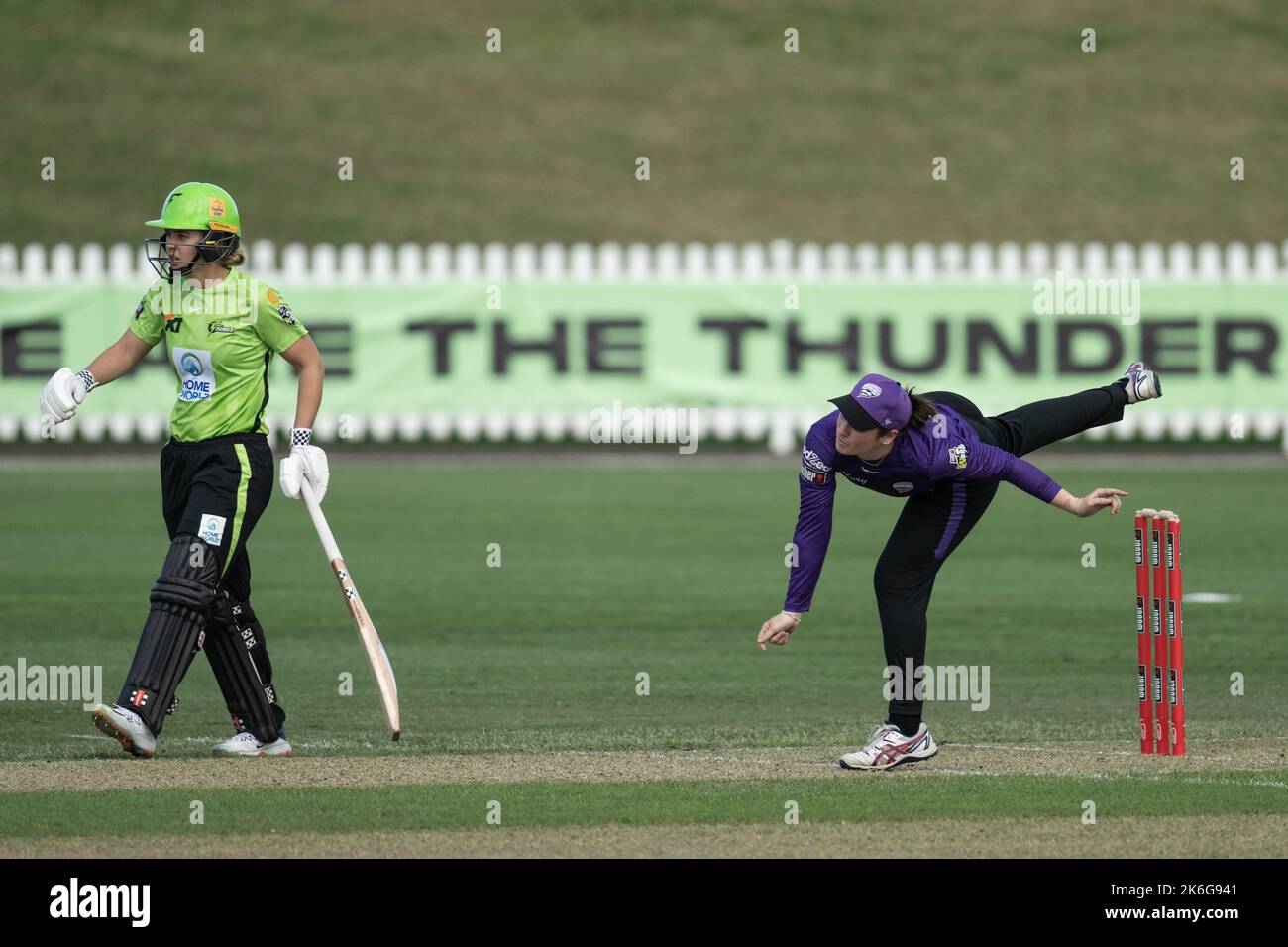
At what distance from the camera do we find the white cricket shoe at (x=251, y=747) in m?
9.20

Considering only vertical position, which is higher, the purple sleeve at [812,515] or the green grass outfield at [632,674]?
the purple sleeve at [812,515]

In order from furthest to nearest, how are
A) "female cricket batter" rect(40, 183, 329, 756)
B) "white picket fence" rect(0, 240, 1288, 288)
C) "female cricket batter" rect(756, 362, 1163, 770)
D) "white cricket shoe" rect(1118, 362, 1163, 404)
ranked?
"white picket fence" rect(0, 240, 1288, 288) → "white cricket shoe" rect(1118, 362, 1163, 404) → "female cricket batter" rect(40, 183, 329, 756) → "female cricket batter" rect(756, 362, 1163, 770)

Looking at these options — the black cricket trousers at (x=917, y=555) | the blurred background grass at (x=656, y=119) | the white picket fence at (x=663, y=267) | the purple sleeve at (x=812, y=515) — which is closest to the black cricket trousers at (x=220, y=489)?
the purple sleeve at (x=812, y=515)

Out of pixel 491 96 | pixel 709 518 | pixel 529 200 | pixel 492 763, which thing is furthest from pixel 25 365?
pixel 492 763

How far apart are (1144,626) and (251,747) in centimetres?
383

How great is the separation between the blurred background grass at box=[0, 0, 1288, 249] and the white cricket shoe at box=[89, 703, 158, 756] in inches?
1033

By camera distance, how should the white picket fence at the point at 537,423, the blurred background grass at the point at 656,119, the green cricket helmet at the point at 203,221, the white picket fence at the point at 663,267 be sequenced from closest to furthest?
the green cricket helmet at the point at 203,221
the white picket fence at the point at 663,267
the white picket fence at the point at 537,423
the blurred background grass at the point at 656,119

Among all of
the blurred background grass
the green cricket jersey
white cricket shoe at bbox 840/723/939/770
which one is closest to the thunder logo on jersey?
the green cricket jersey

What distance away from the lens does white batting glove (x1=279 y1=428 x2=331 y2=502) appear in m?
8.97

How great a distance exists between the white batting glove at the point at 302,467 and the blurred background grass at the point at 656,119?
25616 millimetres

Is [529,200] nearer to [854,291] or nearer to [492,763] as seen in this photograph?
[854,291]

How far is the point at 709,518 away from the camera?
66.6 ft

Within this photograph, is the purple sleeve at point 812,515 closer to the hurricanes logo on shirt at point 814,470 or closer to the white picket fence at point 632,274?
the hurricanes logo on shirt at point 814,470

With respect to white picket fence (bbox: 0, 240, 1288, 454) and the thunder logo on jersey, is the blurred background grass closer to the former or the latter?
white picket fence (bbox: 0, 240, 1288, 454)
